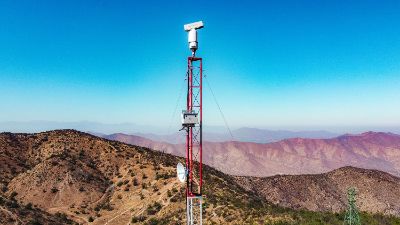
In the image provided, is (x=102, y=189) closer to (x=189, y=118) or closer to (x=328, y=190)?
(x=189, y=118)

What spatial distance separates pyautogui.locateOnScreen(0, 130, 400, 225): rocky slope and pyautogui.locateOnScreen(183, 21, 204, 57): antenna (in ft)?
82.4

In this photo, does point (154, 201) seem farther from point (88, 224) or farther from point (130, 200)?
point (88, 224)

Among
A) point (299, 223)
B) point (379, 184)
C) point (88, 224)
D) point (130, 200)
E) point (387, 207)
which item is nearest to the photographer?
point (299, 223)

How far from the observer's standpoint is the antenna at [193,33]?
27906mm

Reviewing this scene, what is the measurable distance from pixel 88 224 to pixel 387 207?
250ft

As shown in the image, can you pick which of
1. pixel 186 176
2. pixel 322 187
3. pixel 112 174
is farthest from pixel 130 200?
pixel 322 187

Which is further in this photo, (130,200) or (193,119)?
(130,200)

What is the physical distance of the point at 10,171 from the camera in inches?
2778

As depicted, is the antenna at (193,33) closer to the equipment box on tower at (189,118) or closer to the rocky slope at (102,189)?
the equipment box on tower at (189,118)

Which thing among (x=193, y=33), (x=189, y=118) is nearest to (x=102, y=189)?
(x=189, y=118)

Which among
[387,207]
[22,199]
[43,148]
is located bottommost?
[387,207]

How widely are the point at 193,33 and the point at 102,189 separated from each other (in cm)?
4563

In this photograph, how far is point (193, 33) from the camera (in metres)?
28.1

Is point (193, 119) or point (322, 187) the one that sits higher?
point (193, 119)
